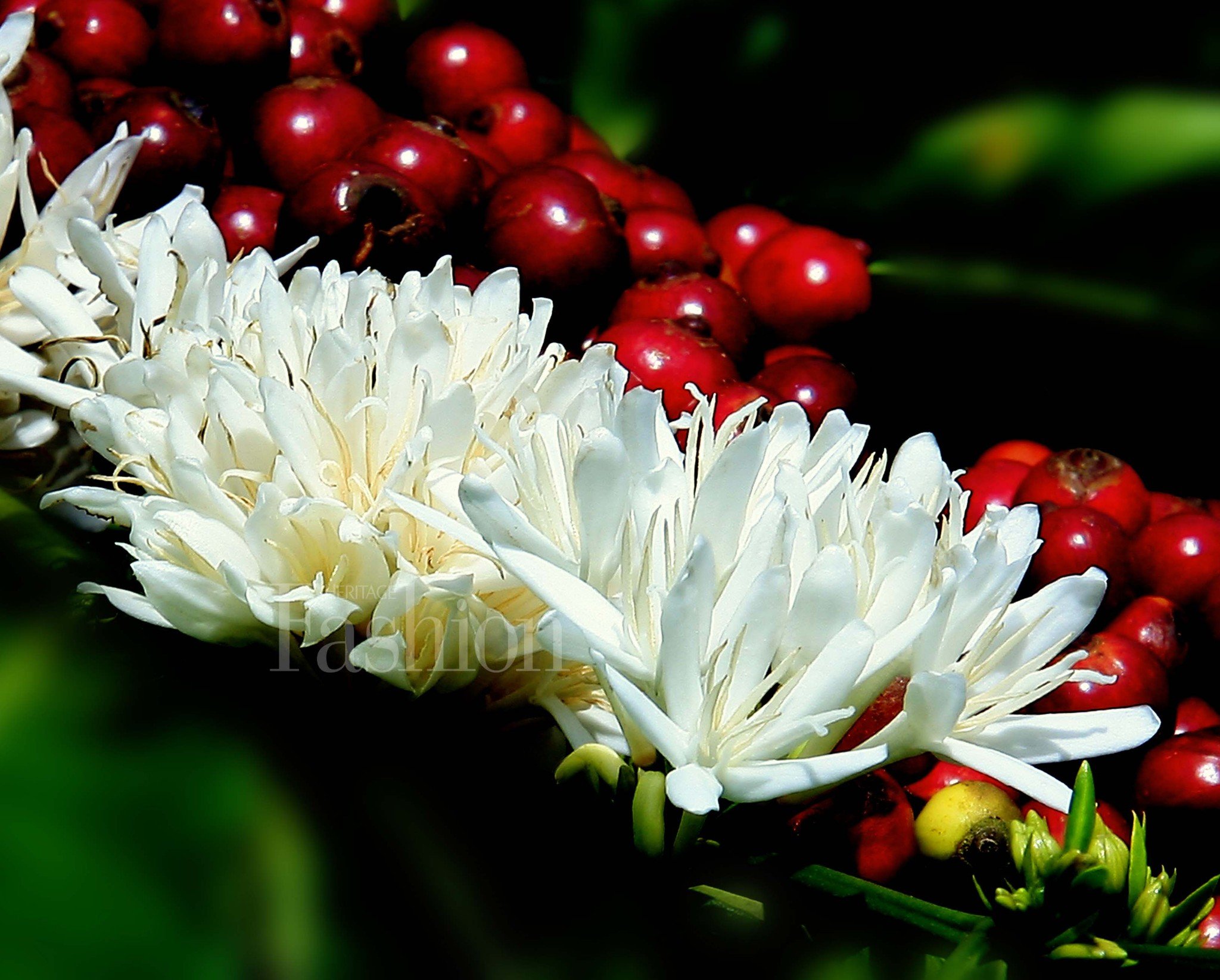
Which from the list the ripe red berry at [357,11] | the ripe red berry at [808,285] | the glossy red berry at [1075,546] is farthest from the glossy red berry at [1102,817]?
the ripe red berry at [357,11]

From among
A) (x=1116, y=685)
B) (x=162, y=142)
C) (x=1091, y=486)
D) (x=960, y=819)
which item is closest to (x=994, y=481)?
(x=1091, y=486)

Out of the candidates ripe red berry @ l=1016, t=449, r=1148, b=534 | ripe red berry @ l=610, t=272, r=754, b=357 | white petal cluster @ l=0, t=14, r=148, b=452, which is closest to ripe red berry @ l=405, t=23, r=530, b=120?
ripe red berry @ l=610, t=272, r=754, b=357

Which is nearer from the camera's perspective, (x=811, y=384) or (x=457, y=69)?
(x=811, y=384)

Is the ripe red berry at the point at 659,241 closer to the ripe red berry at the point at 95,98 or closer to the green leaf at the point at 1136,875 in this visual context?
the ripe red berry at the point at 95,98

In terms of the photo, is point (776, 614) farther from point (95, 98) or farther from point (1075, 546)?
point (95, 98)

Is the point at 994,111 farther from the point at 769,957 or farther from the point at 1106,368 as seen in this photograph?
the point at 769,957

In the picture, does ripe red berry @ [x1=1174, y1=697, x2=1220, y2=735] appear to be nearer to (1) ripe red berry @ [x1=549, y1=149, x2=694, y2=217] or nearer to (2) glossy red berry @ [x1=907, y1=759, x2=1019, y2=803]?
(2) glossy red berry @ [x1=907, y1=759, x2=1019, y2=803]
